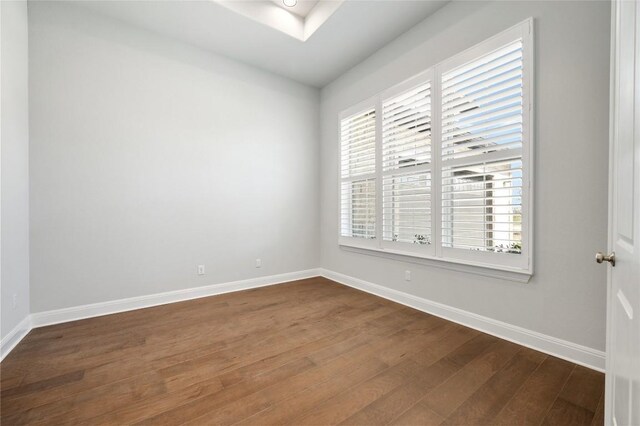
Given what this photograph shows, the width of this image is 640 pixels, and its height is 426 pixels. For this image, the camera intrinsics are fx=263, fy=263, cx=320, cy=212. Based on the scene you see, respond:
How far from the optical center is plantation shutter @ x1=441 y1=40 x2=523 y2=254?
2.16 metres

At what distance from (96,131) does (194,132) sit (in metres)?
0.96

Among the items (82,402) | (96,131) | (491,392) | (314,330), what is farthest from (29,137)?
(491,392)

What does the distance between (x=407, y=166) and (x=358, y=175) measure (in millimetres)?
857

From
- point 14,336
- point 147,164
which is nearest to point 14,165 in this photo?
point 147,164

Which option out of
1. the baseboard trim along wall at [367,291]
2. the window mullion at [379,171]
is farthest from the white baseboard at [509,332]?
the window mullion at [379,171]

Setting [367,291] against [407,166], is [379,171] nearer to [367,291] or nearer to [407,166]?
[407,166]

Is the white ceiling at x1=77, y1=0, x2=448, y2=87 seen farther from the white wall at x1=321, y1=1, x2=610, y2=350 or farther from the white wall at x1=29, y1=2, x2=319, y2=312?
the white wall at x1=321, y1=1, x2=610, y2=350

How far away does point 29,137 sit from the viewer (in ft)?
8.15

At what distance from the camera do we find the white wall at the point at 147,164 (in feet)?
8.48

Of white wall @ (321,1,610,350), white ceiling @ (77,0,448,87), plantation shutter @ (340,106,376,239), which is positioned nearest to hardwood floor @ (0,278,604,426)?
white wall @ (321,1,610,350)

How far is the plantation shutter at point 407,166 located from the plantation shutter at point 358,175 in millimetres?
234

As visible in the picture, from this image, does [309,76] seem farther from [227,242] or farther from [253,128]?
[227,242]

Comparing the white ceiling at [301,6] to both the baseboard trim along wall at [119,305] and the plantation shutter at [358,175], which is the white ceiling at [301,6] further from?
the baseboard trim along wall at [119,305]

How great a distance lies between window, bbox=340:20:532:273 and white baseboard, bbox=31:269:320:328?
5.58 feet
